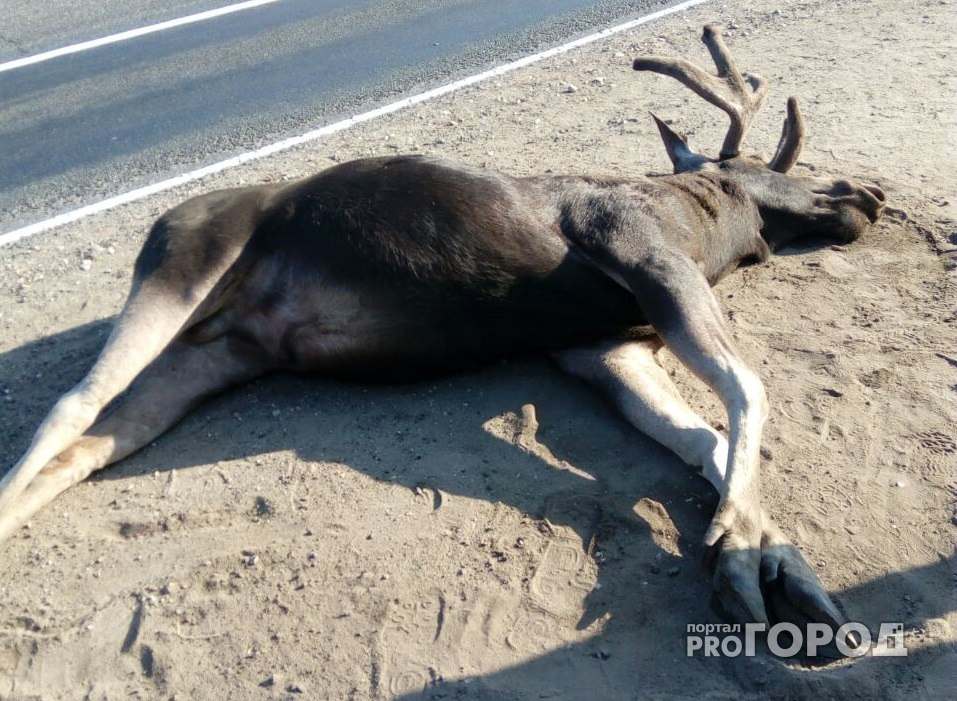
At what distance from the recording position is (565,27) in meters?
10.8

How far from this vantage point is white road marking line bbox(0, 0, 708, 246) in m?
7.41

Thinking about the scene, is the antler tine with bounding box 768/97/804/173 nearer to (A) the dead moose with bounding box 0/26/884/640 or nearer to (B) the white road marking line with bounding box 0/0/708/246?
(A) the dead moose with bounding box 0/26/884/640

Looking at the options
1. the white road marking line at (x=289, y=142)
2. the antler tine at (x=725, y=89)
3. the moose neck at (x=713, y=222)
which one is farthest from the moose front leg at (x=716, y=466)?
the white road marking line at (x=289, y=142)

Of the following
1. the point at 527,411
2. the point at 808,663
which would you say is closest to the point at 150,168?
the point at 527,411

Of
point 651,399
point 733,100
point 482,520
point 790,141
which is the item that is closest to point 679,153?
point 733,100

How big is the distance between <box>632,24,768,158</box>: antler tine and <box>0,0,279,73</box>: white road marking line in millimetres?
7109

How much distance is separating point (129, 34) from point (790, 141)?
26.4ft

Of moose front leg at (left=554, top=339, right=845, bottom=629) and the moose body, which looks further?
the moose body

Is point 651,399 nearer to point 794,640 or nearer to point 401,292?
point 401,292

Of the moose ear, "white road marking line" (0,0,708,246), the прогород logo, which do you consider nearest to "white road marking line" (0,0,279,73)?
"white road marking line" (0,0,708,246)

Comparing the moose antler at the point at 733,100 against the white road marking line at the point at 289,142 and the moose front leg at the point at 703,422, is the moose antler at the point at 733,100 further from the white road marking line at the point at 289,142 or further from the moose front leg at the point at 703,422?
the white road marking line at the point at 289,142

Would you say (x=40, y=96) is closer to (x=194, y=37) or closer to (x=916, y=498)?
(x=194, y=37)

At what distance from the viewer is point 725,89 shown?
21.2ft

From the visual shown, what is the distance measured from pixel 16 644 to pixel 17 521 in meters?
0.68
